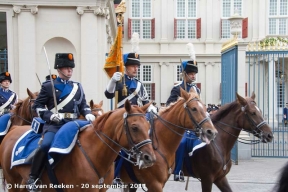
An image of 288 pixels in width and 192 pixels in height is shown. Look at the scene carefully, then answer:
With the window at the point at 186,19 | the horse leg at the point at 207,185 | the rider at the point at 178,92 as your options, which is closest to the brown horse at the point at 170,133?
the rider at the point at 178,92

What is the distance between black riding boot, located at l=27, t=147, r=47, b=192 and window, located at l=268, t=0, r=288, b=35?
112ft

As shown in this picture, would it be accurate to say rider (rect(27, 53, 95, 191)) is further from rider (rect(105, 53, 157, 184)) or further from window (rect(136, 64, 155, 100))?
window (rect(136, 64, 155, 100))

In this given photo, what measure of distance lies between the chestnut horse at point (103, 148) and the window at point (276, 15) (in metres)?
34.1

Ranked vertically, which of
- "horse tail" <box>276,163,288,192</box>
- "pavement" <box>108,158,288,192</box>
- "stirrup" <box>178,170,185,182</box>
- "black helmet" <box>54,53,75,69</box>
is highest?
"black helmet" <box>54,53,75,69</box>

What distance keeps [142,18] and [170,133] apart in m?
31.6

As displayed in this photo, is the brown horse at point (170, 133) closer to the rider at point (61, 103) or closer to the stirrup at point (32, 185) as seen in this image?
the rider at point (61, 103)

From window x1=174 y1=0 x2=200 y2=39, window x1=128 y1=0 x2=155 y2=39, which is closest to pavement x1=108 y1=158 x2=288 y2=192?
window x1=174 y1=0 x2=200 y2=39

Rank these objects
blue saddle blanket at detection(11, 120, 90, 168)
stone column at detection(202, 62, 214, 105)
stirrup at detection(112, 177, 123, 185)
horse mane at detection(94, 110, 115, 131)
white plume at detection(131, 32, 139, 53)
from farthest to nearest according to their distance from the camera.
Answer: stone column at detection(202, 62, 214, 105), white plume at detection(131, 32, 139, 53), stirrup at detection(112, 177, 123, 185), horse mane at detection(94, 110, 115, 131), blue saddle blanket at detection(11, 120, 90, 168)

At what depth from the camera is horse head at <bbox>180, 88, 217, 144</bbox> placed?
773 cm

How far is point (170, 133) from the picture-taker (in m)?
8.05

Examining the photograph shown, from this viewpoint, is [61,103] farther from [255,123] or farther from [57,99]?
[255,123]

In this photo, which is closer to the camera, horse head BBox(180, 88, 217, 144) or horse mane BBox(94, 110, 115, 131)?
horse mane BBox(94, 110, 115, 131)

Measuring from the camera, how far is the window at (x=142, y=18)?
38969mm

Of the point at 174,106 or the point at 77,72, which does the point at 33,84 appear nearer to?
the point at 77,72
